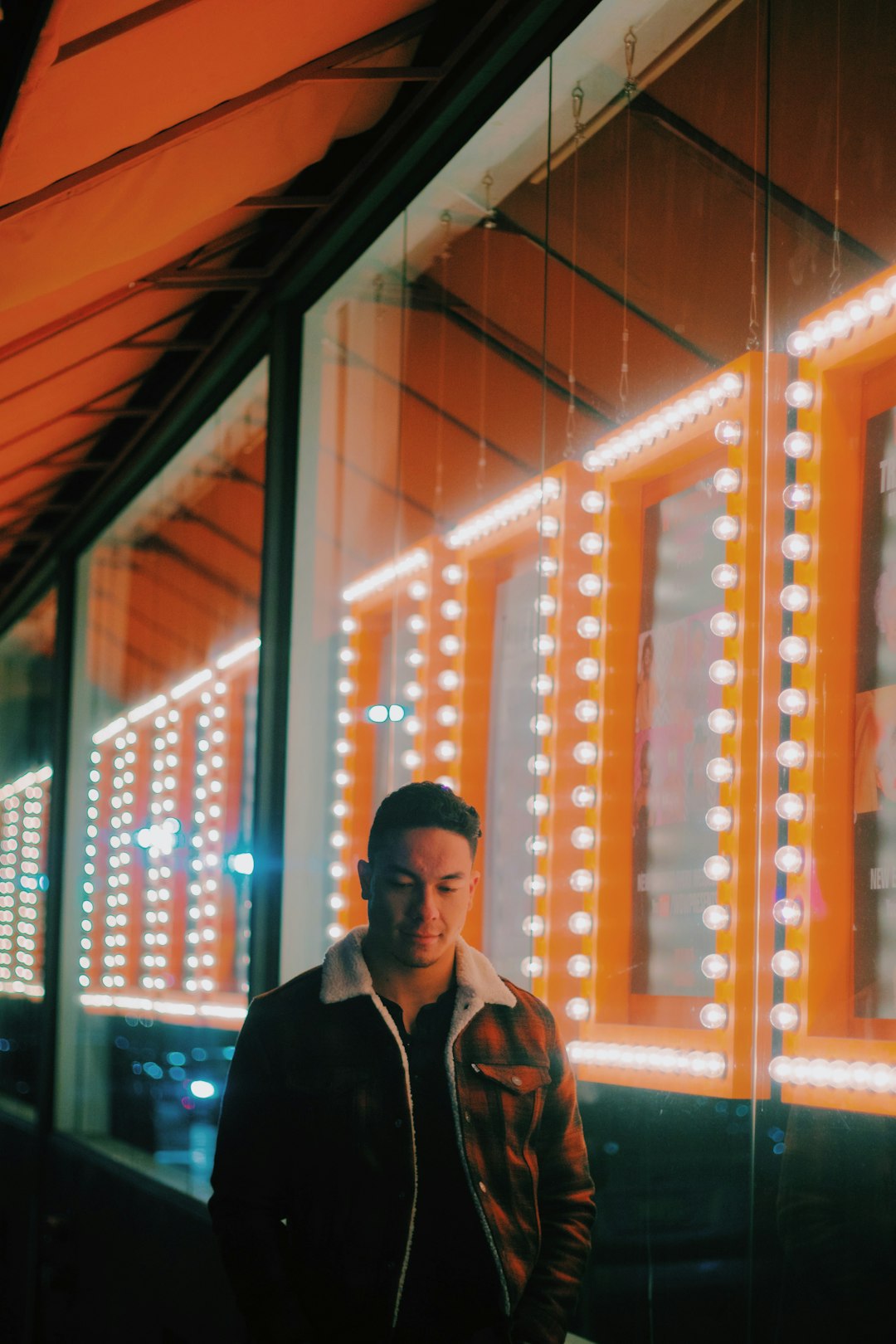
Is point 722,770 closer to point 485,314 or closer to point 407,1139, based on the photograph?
point 407,1139

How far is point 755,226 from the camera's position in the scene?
325 cm

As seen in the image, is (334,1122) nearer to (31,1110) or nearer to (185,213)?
(185,213)

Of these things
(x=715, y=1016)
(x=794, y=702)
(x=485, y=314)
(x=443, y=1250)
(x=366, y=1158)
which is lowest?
(x=443, y=1250)

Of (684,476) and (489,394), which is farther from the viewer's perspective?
(489,394)

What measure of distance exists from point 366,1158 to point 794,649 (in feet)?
3.99

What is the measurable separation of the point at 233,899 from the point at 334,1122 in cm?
411

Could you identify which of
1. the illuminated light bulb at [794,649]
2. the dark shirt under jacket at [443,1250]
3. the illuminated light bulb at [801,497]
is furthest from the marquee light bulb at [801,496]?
the dark shirt under jacket at [443,1250]

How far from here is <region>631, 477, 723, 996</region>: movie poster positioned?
322 cm

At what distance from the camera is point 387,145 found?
4984 millimetres

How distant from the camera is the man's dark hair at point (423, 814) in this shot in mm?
2379

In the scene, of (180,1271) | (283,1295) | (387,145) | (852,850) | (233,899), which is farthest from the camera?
(233,899)

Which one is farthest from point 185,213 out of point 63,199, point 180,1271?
point 180,1271

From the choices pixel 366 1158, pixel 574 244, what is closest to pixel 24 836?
pixel 574 244

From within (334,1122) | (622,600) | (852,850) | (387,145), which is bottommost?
(334,1122)
